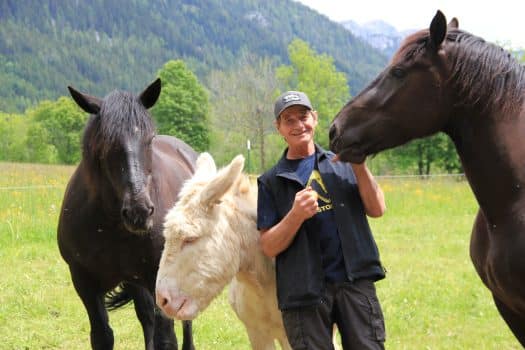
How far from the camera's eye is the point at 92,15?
594ft

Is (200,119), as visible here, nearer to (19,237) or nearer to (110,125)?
(19,237)

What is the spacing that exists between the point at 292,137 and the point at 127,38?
18293 centimetres

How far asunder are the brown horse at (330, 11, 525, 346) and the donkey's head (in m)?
0.66

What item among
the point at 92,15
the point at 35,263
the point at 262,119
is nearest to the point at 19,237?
the point at 35,263

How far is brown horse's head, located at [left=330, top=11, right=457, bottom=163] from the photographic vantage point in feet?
7.88

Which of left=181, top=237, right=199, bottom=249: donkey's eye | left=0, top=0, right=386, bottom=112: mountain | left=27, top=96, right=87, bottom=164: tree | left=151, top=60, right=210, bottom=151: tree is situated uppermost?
left=181, top=237, right=199, bottom=249: donkey's eye

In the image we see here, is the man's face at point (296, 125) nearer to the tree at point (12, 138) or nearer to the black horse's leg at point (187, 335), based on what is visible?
the black horse's leg at point (187, 335)

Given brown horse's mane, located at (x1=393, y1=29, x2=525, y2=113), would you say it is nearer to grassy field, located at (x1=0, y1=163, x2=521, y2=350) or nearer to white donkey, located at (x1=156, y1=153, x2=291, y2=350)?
white donkey, located at (x1=156, y1=153, x2=291, y2=350)

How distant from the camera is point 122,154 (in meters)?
3.55

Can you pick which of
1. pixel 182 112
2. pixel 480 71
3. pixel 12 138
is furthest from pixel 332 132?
pixel 12 138

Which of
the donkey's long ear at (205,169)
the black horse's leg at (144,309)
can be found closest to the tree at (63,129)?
the black horse's leg at (144,309)

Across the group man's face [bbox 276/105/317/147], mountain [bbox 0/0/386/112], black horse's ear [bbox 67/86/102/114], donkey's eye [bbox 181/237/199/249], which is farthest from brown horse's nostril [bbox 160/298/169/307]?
mountain [bbox 0/0/386/112]

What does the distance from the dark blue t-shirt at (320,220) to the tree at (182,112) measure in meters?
36.7

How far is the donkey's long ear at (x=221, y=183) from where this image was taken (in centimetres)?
263
